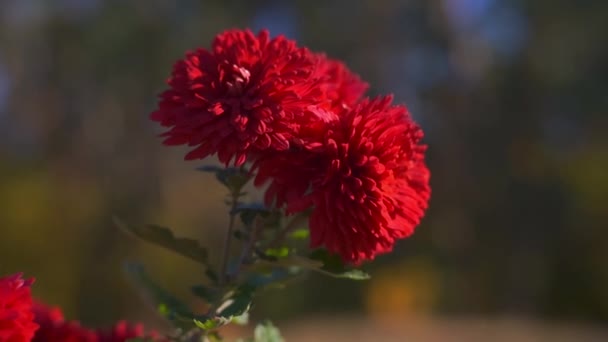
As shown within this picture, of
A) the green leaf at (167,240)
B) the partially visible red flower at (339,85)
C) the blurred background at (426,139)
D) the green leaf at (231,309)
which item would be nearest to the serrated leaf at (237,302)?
the green leaf at (231,309)

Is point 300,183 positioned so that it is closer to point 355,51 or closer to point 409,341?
point 409,341

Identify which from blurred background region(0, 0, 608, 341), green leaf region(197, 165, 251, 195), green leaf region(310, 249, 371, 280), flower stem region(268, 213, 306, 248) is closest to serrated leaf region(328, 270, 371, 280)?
green leaf region(310, 249, 371, 280)

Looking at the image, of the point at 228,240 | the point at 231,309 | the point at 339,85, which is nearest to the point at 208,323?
the point at 231,309

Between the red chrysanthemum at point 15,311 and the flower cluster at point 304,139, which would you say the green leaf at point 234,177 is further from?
the red chrysanthemum at point 15,311

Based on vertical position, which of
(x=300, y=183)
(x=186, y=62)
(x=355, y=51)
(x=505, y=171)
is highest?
(x=355, y=51)

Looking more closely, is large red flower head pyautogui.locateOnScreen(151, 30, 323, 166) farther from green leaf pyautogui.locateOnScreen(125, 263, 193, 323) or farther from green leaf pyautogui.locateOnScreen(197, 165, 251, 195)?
green leaf pyautogui.locateOnScreen(125, 263, 193, 323)

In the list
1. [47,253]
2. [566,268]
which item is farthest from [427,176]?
[566,268]

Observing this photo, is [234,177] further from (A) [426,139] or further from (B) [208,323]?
(A) [426,139]
